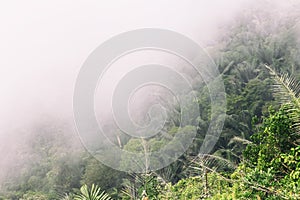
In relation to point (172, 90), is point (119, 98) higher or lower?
higher

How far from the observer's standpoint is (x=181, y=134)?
23641mm

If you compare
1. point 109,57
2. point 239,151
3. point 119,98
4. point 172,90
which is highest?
point 109,57

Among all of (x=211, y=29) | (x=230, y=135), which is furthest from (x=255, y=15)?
(x=230, y=135)

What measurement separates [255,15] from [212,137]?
29.9 m

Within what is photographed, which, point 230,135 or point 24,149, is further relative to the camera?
point 24,149

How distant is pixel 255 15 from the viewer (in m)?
49.1

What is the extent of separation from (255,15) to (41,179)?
31.6 m

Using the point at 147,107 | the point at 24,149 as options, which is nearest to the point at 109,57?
the point at 147,107

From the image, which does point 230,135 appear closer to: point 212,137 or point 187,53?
point 212,137

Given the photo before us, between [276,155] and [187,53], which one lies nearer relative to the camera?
[276,155]

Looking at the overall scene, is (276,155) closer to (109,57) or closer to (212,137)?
(109,57)

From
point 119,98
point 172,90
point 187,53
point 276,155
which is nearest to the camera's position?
point 276,155

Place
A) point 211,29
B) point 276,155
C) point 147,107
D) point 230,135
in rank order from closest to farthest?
point 276,155 → point 230,135 → point 147,107 → point 211,29

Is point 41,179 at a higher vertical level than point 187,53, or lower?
lower
